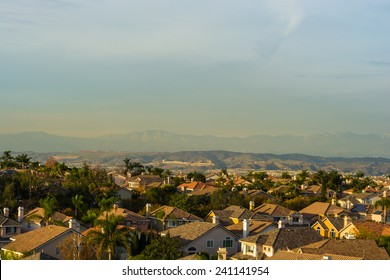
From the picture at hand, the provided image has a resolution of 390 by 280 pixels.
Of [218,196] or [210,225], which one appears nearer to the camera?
[210,225]

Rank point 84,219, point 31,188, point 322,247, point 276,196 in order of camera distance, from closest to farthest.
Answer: point 322,247 → point 84,219 → point 31,188 → point 276,196

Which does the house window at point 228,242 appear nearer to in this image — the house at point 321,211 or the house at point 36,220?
the house at point 36,220

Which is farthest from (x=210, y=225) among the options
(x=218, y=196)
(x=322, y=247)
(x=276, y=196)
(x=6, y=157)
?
(x=6, y=157)

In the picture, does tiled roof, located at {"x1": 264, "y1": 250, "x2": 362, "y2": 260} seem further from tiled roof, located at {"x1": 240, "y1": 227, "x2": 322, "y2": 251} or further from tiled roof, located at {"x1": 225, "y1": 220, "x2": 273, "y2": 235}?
tiled roof, located at {"x1": 225, "y1": 220, "x2": 273, "y2": 235}

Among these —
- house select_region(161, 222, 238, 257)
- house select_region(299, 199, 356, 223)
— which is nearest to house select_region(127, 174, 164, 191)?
house select_region(299, 199, 356, 223)

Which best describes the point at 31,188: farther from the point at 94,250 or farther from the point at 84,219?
the point at 94,250
